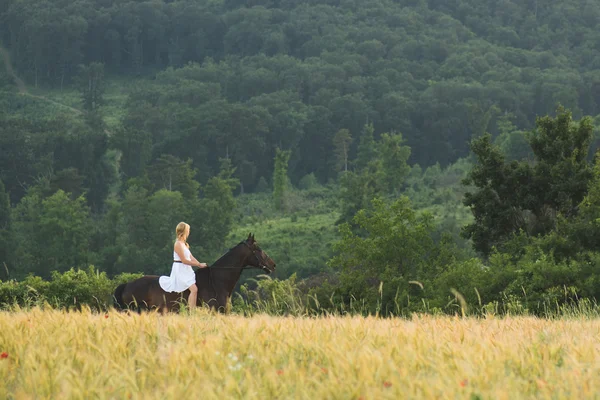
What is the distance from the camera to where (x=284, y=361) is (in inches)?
250

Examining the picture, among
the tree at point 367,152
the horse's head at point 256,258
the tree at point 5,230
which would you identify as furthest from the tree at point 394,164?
the horse's head at point 256,258

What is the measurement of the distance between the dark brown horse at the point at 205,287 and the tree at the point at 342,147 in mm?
135264

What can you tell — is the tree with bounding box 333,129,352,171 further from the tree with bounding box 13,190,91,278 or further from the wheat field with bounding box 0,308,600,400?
the wheat field with bounding box 0,308,600,400

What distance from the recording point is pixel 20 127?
150 metres

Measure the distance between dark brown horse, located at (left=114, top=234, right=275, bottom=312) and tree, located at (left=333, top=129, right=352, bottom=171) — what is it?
135264 mm

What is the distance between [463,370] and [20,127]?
5937 inches

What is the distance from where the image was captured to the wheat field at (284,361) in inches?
207

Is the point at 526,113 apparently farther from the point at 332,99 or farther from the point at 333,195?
the point at 333,195

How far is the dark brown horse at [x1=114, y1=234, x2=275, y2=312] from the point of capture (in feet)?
53.4

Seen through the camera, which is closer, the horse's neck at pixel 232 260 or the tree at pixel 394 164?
the horse's neck at pixel 232 260

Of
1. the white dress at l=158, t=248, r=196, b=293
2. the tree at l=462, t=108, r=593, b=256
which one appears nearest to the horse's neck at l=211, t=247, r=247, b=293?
the white dress at l=158, t=248, r=196, b=293

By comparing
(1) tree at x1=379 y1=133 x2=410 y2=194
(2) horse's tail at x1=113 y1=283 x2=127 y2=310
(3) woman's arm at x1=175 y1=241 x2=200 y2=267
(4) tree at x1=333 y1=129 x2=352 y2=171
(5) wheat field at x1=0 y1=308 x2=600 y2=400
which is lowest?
→ (4) tree at x1=333 y1=129 x2=352 y2=171

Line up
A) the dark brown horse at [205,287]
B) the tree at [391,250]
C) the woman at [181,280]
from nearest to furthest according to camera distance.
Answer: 1. the woman at [181,280]
2. the dark brown horse at [205,287]
3. the tree at [391,250]

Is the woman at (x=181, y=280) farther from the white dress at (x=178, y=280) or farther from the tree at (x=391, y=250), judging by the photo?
the tree at (x=391, y=250)
